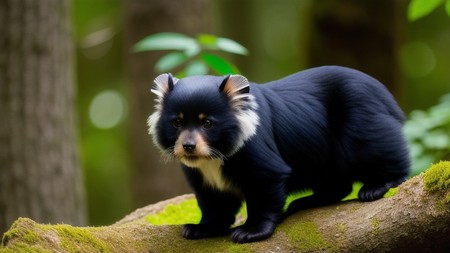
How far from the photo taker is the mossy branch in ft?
15.2

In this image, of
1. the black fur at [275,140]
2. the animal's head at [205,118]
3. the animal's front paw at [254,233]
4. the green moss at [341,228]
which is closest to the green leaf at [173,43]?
the black fur at [275,140]

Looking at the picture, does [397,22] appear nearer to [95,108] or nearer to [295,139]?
[295,139]

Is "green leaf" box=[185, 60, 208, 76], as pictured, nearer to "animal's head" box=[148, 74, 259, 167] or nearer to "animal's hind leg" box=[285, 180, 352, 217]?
"animal's head" box=[148, 74, 259, 167]

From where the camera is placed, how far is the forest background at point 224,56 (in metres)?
10.5

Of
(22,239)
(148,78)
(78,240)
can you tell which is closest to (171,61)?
(78,240)

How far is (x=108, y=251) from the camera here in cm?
484

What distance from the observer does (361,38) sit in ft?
34.3

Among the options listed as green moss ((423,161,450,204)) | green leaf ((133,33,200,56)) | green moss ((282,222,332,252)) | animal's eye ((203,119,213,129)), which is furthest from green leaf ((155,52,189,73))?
green moss ((423,161,450,204))

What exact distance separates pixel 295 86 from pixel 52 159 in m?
3.56

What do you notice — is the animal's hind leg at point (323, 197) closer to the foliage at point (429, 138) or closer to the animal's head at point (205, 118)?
the animal's head at point (205, 118)

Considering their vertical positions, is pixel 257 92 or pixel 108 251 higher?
pixel 257 92

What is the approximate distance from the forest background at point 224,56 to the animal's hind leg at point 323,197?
2267 millimetres

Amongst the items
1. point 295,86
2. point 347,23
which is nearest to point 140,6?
point 347,23

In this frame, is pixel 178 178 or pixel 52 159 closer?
pixel 52 159
